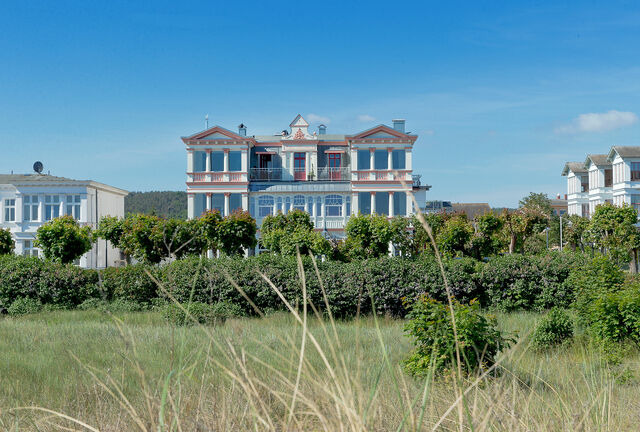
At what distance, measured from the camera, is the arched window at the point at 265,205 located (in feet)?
117

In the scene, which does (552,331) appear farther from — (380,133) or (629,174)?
(629,174)

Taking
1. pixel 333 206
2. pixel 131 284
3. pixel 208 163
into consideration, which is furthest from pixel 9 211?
pixel 131 284

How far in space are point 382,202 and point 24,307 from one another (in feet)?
82.6

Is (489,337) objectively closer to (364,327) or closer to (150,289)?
(364,327)

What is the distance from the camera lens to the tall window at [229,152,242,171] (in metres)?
35.6

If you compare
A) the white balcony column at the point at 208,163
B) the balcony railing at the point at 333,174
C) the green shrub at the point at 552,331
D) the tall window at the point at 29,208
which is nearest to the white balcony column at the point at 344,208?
the balcony railing at the point at 333,174

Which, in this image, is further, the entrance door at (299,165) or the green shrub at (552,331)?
the entrance door at (299,165)

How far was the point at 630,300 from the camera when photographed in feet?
27.0

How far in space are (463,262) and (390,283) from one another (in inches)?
87.2

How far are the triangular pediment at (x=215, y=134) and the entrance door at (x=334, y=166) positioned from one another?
20.6 ft

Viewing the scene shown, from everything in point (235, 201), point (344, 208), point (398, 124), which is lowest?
point (344, 208)

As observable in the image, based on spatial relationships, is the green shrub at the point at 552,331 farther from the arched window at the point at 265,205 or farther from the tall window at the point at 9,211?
the tall window at the point at 9,211

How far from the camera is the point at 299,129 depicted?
3738 cm

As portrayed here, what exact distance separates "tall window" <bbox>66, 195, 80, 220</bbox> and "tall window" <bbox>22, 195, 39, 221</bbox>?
84.4 inches
